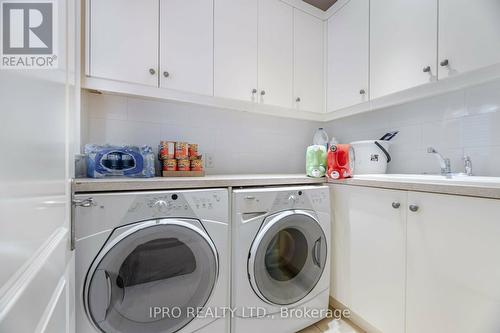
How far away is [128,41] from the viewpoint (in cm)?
121

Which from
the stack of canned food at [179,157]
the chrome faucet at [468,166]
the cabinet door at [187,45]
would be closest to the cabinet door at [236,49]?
the cabinet door at [187,45]

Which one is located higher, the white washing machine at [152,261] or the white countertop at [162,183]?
the white countertop at [162,183]

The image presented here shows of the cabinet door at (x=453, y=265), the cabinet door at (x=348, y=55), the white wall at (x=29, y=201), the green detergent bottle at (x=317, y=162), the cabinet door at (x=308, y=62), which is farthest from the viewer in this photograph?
the cabinet door at (x=308, y=62)

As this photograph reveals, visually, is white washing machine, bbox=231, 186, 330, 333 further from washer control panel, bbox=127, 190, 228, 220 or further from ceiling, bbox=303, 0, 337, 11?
ceiling, bbox=303, 0, 337, 11

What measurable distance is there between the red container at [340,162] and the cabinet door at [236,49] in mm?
702

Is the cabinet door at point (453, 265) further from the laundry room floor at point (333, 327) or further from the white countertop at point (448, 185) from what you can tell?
the laundry room floor at point (333, 327)

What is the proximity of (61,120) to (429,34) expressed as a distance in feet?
5.73

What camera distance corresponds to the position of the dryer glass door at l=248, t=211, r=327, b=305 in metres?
1.12

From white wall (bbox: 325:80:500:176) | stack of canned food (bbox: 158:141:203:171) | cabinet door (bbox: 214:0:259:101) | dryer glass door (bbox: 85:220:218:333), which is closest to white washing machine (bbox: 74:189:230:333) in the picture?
dryer glass door (bbox: 85:220:218:333)

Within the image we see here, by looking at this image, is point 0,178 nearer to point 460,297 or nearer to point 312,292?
point 460,297

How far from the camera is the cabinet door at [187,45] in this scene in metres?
1.30

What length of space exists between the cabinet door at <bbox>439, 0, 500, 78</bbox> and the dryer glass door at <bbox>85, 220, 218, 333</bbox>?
156cm

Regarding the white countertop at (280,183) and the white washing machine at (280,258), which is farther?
the white washing machine at (280,258)

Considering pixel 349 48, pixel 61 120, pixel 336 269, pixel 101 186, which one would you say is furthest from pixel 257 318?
pixel 349 48
